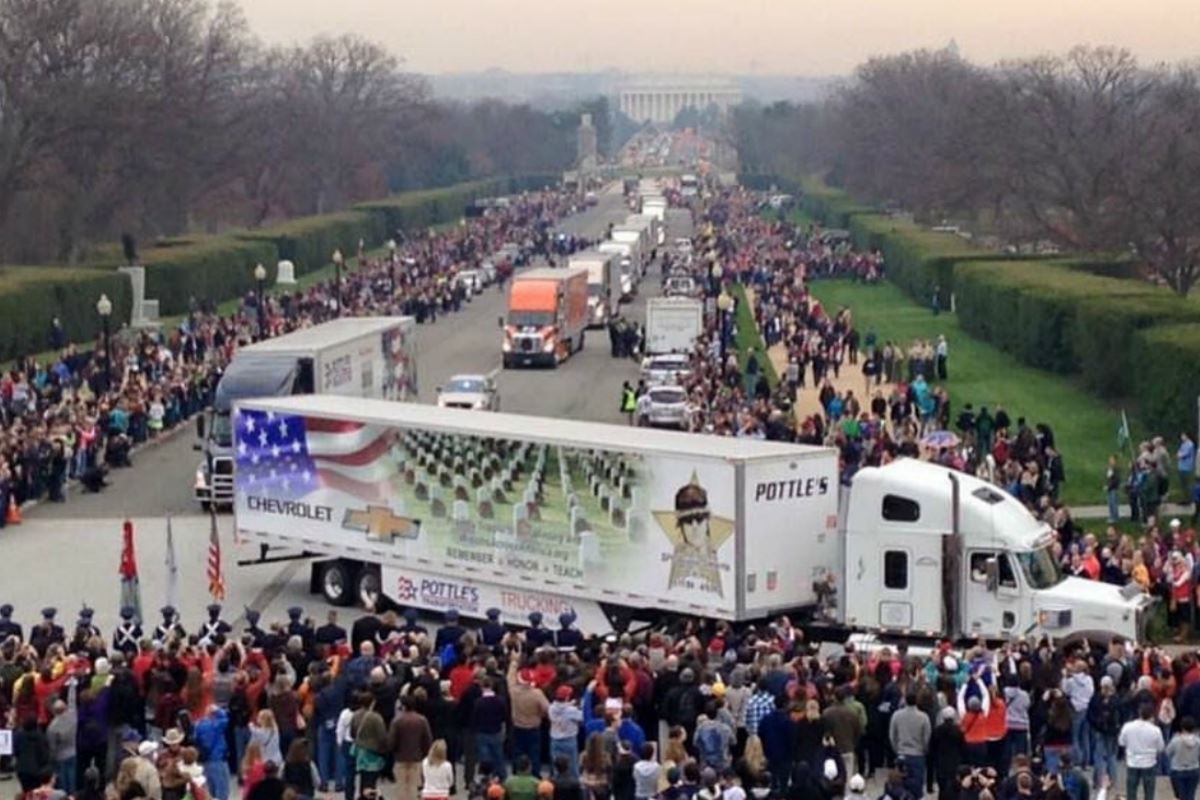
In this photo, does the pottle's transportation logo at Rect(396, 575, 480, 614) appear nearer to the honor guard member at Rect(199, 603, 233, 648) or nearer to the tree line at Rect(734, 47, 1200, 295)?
the honor guard member at Rect(199, 603, 233, 648)

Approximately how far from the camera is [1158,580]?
3362 centimetres

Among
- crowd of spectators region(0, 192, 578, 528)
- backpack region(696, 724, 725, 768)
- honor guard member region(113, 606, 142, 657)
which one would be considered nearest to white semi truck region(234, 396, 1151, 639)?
honor guard member region(113, 606, 142, 657)

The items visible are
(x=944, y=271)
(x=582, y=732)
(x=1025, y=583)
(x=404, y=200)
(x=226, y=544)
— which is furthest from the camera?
(x=404, y=200)

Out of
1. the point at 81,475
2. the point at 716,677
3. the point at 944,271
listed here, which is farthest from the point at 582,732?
the point at 944,271

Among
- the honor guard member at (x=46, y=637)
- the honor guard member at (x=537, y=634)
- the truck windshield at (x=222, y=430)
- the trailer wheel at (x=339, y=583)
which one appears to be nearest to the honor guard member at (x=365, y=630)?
the honor guard member at (x=537, y=634)

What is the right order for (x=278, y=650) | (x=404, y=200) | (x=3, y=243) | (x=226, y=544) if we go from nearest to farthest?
(x=278, y=650), (x=226, y=544), (x=3, y=243), (x=404, y=200)

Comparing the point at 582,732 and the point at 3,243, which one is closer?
the point at 582,732

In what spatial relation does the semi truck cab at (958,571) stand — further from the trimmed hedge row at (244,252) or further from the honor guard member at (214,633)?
the trimmed hedge row at (244,252)

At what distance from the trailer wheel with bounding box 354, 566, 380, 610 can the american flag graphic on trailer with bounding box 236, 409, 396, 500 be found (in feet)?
3.76

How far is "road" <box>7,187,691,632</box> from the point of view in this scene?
3800 centimetres

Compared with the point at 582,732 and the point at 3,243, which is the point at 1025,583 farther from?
the point at 3,243

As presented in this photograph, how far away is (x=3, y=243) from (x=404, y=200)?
2382 inches

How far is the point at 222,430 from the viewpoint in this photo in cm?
4609

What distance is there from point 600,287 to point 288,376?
3840cm
